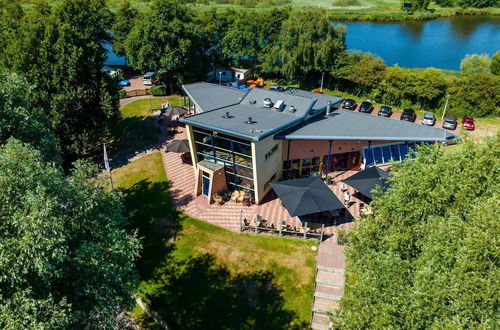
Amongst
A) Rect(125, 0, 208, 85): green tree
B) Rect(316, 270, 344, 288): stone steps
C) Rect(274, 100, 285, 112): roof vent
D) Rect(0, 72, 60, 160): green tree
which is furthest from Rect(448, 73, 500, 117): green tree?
Rect(0, 72, 60, 160): green tree

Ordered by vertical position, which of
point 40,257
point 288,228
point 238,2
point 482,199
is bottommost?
point 288,228

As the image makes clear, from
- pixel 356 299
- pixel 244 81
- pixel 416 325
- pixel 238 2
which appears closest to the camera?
pixel 416 325

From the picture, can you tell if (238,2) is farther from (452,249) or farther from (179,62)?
(452,249)

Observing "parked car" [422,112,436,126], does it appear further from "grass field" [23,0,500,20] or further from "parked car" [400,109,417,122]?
"grass field" [23,0,500,20]

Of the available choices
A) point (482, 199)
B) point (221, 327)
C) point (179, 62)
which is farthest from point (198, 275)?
point (179, 62)

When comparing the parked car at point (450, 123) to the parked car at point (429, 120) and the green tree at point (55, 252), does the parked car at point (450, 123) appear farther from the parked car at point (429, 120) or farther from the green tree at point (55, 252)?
the green tree at point (55, 252)
